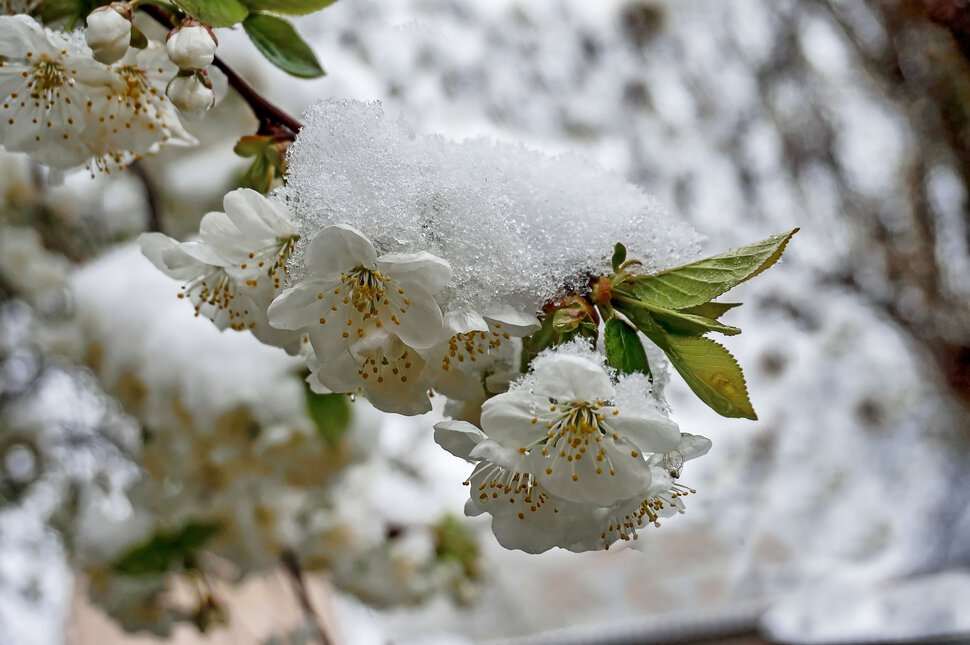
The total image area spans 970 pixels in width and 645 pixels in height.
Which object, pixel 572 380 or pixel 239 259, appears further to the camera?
pixel 239 259

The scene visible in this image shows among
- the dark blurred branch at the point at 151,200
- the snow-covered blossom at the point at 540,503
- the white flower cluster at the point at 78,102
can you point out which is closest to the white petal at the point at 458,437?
the snow-covered blossom at the point at 540,503

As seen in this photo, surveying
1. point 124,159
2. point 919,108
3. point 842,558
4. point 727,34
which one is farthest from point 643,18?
point 124,159

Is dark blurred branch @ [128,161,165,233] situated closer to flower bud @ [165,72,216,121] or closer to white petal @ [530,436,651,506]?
flower bud @ [165,72,216,121]

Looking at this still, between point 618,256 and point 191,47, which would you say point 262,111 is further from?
point 618,256

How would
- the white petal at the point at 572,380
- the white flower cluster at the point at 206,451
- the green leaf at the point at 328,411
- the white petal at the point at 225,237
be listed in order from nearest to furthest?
1. the white petal at the point at 572,380
2. the white petal at the point at 225,237
3. the green leaf at the point at 328,411
4. the white flower cluster at the point at 206,451

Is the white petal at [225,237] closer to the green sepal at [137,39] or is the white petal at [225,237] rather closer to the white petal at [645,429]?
the green sepal at [137,39]

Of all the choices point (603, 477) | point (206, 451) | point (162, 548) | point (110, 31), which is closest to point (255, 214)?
point (110, 31)

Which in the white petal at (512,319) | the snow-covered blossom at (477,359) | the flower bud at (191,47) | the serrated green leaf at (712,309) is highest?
the serrated green leaf at (712,309)
